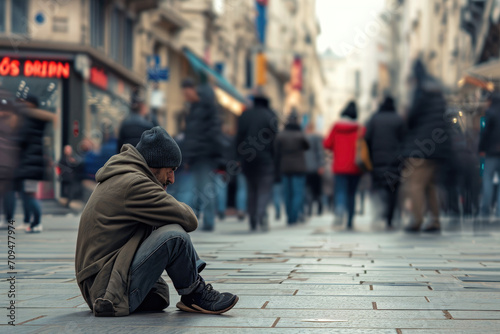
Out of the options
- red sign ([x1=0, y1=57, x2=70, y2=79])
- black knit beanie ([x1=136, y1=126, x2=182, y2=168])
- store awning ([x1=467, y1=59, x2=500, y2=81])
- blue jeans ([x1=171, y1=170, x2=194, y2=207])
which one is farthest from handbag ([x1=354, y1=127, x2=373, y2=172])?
store awning ([x1=467, y1=59, x2=500, y2=81])

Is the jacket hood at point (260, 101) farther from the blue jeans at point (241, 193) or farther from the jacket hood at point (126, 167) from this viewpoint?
the jacket hood at point (126, 167)

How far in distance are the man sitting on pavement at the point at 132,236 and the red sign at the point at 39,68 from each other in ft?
57.0

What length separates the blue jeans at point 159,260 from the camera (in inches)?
178

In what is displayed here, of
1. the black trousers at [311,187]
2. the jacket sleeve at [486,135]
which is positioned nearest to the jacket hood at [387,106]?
the jacket sleeve at [486,135]

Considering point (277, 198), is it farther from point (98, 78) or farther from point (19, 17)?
point (19, 17)

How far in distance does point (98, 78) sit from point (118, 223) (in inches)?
746

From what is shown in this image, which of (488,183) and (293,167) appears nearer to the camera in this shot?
(488,183)

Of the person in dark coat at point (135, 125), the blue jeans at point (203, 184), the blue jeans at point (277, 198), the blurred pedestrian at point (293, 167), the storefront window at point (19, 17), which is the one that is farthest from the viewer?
the storefront window at point (19, 17)

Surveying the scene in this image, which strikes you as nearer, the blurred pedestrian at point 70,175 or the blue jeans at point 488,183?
the blue jeans at point 488,183

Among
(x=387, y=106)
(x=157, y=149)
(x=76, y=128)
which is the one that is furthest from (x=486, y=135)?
(x=76, y=128)

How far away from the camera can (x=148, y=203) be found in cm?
448

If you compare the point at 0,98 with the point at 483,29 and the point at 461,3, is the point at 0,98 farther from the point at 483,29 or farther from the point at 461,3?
the point at 461,3

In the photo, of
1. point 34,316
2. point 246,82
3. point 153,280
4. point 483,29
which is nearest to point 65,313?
point 34,316

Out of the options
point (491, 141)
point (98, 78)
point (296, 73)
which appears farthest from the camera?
point (296, 73)
